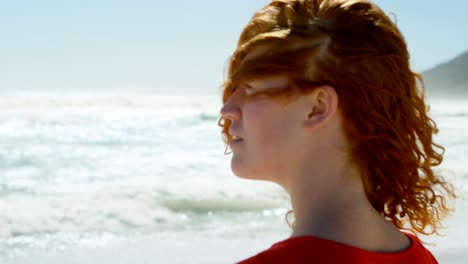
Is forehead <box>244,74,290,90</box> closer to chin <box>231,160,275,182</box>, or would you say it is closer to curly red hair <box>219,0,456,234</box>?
curly red hair <box>219,0,456,234</box>

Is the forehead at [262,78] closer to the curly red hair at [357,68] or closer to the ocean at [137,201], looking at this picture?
the curly red hair at [357,68]

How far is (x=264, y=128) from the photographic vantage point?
1.09 metres

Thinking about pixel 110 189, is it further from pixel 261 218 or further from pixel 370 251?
pixel 370 251

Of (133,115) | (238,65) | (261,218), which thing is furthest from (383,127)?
(133,115)

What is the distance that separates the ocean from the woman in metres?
0.58

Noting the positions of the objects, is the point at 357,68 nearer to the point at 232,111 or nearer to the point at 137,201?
the point at 232,111

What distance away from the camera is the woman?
1.06 metres

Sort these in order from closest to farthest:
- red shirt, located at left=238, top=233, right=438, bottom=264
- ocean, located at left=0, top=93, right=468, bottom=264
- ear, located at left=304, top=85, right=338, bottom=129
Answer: red shirt, located at left=238, top=233, right=438, bottom=264, ear, located at left=304, top=85, right=338, bottom=129, ocean, located at left=0, top=93, right=468, bottom=264

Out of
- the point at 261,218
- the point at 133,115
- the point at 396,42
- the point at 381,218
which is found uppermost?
the point at 396,42

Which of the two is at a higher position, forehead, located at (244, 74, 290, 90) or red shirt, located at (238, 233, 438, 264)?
forehead, located at (244, 74, 290, 90)

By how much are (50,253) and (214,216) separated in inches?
59.7

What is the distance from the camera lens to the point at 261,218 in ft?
18.9

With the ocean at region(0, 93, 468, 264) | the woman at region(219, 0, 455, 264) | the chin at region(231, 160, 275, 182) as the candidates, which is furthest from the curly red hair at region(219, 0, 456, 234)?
the ocean at region(0, 93, 468, 264)

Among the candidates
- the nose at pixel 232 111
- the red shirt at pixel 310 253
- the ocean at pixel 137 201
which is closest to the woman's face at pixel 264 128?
the nose at pixel 232 111
